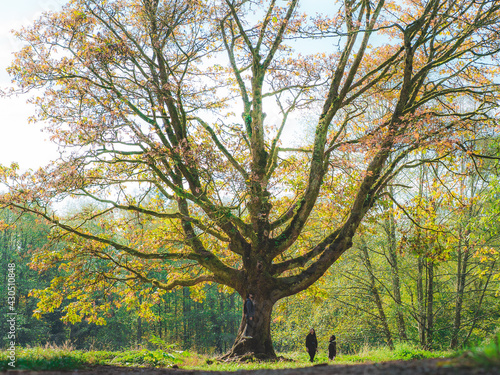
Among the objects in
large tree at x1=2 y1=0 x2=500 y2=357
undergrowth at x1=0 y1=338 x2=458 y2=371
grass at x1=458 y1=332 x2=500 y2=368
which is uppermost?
large tree at x1=2 y1=0 x2=500 y2=357

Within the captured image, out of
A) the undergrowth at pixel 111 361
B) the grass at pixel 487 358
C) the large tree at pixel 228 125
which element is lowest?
the undergrowth at pixel 111 361

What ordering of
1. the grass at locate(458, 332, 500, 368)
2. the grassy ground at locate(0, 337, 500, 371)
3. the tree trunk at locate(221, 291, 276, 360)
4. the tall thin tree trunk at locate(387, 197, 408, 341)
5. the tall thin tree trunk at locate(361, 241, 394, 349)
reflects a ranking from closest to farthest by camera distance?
1. the grass at locate(458, 332, 500, 368)
2. the grassy ground at locate(0, 337, 500, 371)
3. the tree trunk at locate(221, 291, 276, 360)
4. the tall thin tree trunk at locate(387, 197, 408, 341)
5. the tall thin tree trunk at locate(361, 241, 394, 349)

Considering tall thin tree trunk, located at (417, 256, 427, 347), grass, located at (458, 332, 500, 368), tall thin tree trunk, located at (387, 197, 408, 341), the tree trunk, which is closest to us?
grass, located at (458, 332, 500, 368)

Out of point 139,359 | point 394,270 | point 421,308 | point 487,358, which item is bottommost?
point 139,359

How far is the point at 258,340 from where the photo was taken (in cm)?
962

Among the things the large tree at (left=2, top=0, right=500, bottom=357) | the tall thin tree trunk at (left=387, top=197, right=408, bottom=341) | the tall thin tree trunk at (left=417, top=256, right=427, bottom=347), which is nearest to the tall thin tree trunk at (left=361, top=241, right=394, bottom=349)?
the tall thin tree trunk at (left=387, top=197, right=408, bottom=341)

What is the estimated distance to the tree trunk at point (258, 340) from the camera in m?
9.43

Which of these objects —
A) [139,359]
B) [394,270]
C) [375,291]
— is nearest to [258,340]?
[139,359]

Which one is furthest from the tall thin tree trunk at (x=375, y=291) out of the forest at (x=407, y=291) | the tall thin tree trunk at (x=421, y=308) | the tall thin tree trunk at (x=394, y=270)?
the tall thin tree trunk at (x=421, y=308)

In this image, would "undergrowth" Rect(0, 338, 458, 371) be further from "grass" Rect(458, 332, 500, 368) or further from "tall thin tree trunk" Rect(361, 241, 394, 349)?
"tall thin tree trunk" Rect(361, 241, 394, 349)

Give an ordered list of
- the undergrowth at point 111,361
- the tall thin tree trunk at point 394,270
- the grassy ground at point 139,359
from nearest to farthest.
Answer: the grassy ground at point 139,359 < the undergrowth at point 111,361 < the tall thin tree trunk at point 394,270

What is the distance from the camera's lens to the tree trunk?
371 inches

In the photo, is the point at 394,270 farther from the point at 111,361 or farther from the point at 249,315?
the point at 111,361

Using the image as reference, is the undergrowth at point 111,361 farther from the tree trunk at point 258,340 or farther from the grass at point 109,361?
the tree trunk at point 258,340
